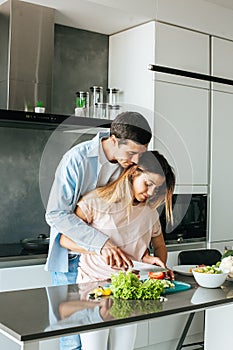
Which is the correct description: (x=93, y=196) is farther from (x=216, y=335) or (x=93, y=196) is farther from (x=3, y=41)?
(x=3, y=41)

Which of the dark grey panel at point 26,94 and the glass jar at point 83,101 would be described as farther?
the glass jar at point 83,101

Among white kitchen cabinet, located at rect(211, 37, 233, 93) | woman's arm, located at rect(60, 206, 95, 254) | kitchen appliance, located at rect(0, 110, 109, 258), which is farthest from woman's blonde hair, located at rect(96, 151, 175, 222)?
white kitchen cabinet, located at rect(211, 37, 233, 93)

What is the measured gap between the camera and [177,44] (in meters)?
3.45

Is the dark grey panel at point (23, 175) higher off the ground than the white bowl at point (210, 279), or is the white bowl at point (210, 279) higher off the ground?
the dark grey panel at point (23, 175)

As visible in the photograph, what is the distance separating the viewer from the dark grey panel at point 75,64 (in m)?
3.49

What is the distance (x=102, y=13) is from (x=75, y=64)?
1.50 feet

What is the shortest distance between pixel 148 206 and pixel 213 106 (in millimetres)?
1740

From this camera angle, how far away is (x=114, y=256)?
2.02 m

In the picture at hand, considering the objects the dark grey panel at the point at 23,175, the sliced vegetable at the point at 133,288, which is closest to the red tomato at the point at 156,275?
the sliced vegetable at the point at 133,288

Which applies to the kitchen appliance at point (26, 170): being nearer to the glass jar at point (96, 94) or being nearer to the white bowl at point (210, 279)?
the glass jar at point (96, 94)

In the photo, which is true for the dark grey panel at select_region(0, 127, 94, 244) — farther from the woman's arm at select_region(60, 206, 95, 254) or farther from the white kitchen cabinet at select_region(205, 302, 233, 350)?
the white kitchen cabinet at select_region(205, 302, 233, 350)

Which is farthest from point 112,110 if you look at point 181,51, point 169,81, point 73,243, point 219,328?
point 219,328

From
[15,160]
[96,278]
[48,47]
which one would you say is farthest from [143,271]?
[48,47]

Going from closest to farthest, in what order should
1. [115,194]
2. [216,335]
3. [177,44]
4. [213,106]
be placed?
[115,194] < [216,335] < [177,44] < [213,106]
